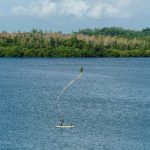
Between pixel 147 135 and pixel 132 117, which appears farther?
pixel 132 117

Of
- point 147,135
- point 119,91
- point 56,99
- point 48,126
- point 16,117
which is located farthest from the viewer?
point 119,91

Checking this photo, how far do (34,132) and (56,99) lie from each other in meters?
23.4

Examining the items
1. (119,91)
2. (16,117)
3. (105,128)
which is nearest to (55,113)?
(16,117)

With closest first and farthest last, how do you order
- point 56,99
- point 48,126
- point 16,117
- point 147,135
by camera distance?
point 147,135 → point 48,126 → point 16,117 → point 56,99

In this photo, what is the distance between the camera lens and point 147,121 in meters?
57.7

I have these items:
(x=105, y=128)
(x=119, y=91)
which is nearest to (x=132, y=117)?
(x=105, y=128)

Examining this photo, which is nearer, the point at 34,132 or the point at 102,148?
the point at 102,148

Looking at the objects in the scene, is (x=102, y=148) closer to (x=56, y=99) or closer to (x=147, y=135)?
(x=147, y=135)

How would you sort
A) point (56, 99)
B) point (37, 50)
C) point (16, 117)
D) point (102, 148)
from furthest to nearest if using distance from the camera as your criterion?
point (37, 50)
point (56, 99)
point (16, 117)
point (102, 148)

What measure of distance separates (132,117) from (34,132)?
1227 centimetres

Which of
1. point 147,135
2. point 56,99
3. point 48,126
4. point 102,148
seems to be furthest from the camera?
point 56,99

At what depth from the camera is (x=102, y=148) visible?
46.3 metres

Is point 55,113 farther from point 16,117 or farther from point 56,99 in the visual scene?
point 56,99

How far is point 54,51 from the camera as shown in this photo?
195 meters
